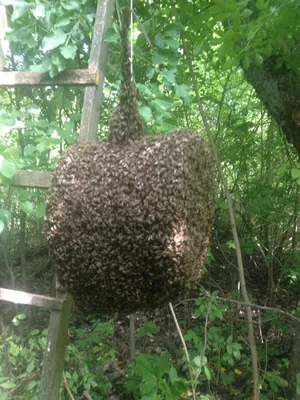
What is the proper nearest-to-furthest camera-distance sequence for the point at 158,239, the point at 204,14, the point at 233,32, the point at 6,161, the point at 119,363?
the point at 158,239 < the point at 6,161 < the point at 233,32 < the point at 204,14 < the point at 119,363

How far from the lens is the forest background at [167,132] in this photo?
3.73 ft

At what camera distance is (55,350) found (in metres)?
1.05

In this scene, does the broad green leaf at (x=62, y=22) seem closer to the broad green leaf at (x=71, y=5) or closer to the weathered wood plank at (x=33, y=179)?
the broad green leaf at (x=71, y=5)

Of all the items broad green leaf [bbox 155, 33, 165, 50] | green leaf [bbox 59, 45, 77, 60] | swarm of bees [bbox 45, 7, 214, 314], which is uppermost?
broad green leaf [bbox 155, 33, 165, 50]

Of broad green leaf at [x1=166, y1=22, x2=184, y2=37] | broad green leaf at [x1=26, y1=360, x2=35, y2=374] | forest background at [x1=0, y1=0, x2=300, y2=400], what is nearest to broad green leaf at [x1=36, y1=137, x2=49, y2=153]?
forest background at [x1=0, y1=0, x2=300, y2=400]

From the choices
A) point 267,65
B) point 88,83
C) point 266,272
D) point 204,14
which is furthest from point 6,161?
point 266,272

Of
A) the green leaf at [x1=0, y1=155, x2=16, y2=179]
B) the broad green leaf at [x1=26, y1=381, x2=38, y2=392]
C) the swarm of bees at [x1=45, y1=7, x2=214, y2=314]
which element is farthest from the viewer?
the broad green leaf at [x1=26, y1=381, x2=38, y2=392]

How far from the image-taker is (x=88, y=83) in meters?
1.00

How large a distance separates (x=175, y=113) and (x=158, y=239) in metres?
2.41

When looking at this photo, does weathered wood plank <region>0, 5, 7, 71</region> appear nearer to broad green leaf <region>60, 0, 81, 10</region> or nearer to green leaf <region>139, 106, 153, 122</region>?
broad green leaf <region>60, 0, 81, 10</region>

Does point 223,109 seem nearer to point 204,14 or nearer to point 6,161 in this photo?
point 204,14

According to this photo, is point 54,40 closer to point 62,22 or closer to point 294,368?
point 62,22

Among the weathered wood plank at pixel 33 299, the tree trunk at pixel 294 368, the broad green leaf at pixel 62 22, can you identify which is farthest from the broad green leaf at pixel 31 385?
the tree trunk at pixel 294 368

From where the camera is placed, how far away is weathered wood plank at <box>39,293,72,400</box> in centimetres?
103
